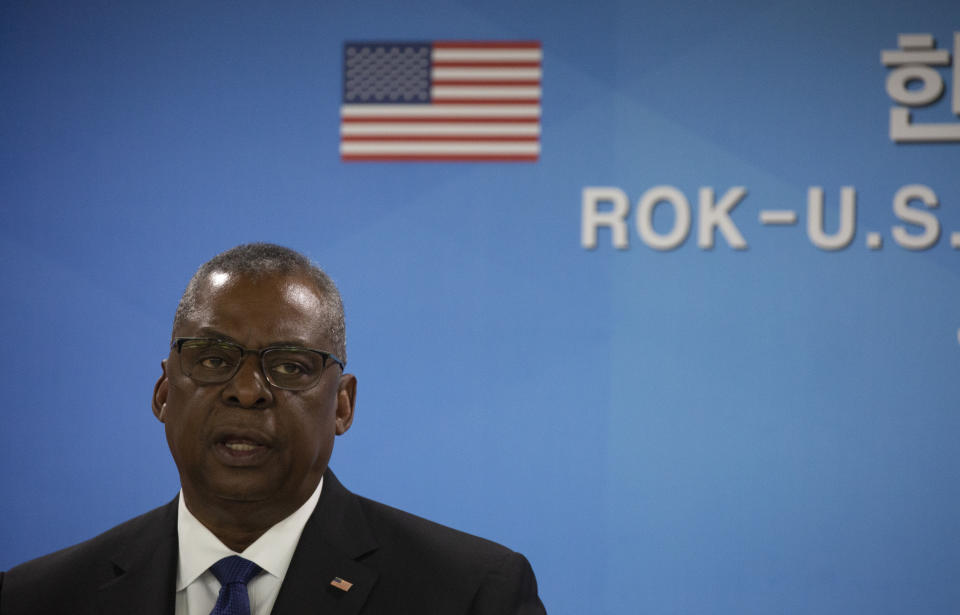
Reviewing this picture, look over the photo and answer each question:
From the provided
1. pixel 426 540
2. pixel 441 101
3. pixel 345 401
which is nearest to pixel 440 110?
pixel 441 101

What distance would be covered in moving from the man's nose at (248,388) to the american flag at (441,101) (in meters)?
1.93

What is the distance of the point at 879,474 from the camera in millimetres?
2930

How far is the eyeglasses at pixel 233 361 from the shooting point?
4.29 ft

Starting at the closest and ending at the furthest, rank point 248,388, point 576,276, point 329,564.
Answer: point 248,388 → point 329,564 → point 576,276

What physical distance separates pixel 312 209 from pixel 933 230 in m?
1.93

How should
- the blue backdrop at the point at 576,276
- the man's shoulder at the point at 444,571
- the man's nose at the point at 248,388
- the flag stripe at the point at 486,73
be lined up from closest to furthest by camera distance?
the man's nose at the point at 248,388 → the man's shoulder at the point at 444,571 → the blue backdrop at the point at 576,276 → the flag stripe at the point at 486,73

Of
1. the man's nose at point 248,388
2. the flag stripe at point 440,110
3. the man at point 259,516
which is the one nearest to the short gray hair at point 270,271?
the man at point 259,516

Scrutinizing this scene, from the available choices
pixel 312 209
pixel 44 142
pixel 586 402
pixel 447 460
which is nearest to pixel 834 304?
pixel 586 402

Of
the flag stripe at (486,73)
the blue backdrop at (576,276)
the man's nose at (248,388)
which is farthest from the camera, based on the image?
the flag stripe at (486,73)

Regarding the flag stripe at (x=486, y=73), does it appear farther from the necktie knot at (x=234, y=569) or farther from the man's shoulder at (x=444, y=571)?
the necktie knot at (x=234, y=569)

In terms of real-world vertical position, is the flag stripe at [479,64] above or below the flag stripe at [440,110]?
above

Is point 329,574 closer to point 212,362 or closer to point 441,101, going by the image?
point 212,362

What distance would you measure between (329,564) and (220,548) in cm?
15

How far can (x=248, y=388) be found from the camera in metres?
1.29
